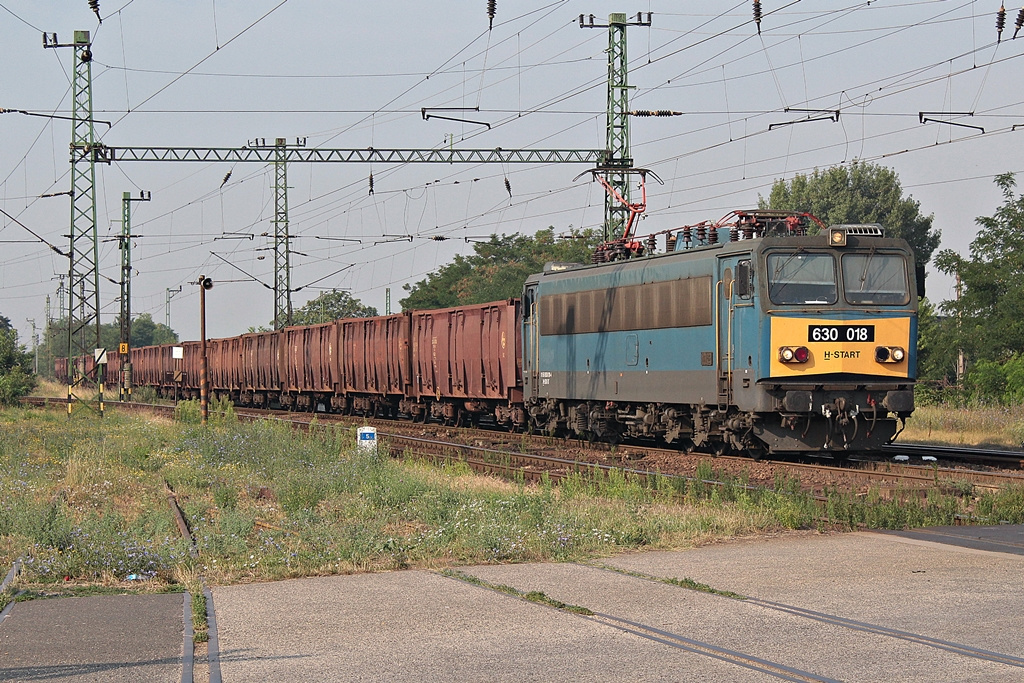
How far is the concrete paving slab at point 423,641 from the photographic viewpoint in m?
6.46

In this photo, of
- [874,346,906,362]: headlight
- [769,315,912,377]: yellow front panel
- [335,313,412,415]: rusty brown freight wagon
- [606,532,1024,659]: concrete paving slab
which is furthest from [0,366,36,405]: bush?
[606,532,1024,659]: concrete paving slab

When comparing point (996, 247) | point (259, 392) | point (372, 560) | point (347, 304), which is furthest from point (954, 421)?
point (347, 304)

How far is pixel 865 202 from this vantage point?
85.2 meters

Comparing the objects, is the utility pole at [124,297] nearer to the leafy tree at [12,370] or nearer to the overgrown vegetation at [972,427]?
the leafy tree at [12,370]

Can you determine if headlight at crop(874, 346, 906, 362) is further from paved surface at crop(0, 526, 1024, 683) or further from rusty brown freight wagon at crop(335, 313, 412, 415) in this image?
rusty brown freight wagon at crop(335, 313, 412, 415)

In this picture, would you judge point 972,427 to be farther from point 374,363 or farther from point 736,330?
point 374,363

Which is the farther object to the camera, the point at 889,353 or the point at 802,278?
the point at 889,353

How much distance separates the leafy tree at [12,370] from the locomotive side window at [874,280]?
121 feet

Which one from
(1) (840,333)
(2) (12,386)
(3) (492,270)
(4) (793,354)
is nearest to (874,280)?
(1) (840,333)

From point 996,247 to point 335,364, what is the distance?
69.1 ft

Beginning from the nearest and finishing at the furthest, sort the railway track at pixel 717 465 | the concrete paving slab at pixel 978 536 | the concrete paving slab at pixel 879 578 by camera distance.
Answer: the concrete paving slab at pixel 879 578 < the concrete paving slab at pixel 978 536 < the railway track at pixel 717 465

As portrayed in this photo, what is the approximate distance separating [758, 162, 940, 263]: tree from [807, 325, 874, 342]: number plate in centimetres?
6719

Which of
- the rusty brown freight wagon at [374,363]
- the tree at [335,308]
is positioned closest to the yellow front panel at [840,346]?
the rusty brown freight wagon at [374,363]

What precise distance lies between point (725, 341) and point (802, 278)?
1516mm
